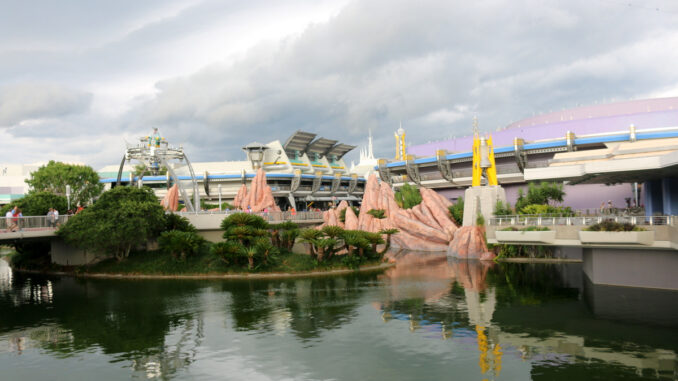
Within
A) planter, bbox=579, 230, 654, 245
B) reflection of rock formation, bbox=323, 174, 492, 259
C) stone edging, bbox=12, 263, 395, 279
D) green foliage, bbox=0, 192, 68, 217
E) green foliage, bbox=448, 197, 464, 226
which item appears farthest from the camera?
green foliage, bbox=448, 197, 464, 226

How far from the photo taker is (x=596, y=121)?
66.4 meters

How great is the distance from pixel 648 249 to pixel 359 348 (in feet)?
63.0

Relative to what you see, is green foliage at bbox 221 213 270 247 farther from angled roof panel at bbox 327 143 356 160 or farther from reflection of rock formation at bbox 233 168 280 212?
angled roof panel at bbox 327 143 356 160

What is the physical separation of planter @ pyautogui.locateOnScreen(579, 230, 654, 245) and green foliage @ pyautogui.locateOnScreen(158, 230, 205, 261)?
28.4 metres

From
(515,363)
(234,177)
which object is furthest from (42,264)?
(234,177)

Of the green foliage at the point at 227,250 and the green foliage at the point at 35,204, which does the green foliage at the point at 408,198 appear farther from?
the green foliage at the point at 35,204

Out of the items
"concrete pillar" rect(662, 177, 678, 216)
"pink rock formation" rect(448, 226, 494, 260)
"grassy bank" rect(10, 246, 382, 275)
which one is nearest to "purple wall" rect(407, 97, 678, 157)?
"pink rock formation" rect(448, 226, 494, 260)

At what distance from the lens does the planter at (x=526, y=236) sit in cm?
3002

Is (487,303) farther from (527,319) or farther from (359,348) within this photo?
(359,348)

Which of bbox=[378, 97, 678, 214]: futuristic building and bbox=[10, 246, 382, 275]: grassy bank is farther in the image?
bbox=[378, 97, 678, 214]: futuristic building

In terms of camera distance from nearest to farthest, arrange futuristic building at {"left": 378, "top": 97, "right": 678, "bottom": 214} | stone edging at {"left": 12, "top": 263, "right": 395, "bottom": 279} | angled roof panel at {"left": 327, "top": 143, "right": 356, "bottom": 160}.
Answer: stone edging at {"left": 12, "top": 263, "right": 395, "bottom": 279} → futuristic building at {"left": 378, "top": 97, "right": 678, "bottom": 214} → angled roof panel at {"left": 327, "top": 143, "right": 356, "bottom": 160}

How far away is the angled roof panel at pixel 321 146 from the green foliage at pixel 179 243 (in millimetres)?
71850

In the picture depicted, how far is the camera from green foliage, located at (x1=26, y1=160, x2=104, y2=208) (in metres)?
62.9

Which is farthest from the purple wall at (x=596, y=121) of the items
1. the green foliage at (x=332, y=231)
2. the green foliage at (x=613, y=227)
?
the green foliage at (x=332, y=231)
